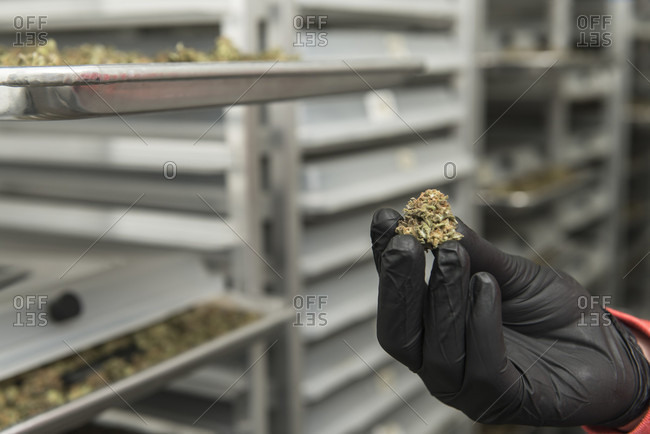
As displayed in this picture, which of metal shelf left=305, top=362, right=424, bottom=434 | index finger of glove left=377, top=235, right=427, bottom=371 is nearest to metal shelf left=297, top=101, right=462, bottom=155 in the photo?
metal shelf left=305, top=362, right=424, bottom=434

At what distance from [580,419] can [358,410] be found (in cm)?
109

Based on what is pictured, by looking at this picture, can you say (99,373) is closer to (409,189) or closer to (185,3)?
(185,3)

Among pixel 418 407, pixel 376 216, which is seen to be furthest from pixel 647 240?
pixel 376 216

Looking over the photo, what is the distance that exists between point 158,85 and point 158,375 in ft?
1.97

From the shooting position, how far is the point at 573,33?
149 inches

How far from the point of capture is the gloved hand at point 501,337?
0.90 m

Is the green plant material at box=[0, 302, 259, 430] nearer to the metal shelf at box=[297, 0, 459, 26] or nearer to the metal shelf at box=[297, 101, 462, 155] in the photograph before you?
the metal shelf at box=[297, 101, 462, 155]

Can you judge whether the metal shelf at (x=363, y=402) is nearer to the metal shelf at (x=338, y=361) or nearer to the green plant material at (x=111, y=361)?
the metal shelf at (x=338, y=361)

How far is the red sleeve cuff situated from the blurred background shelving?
0.67 metres

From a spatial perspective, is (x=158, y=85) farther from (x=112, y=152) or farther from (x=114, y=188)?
(x=114, y=188)

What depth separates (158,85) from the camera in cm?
87

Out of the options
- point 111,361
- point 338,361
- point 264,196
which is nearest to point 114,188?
point 264,196

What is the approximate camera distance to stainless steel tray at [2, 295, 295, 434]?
1.07 metres

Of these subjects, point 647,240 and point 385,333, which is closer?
point 385,333
